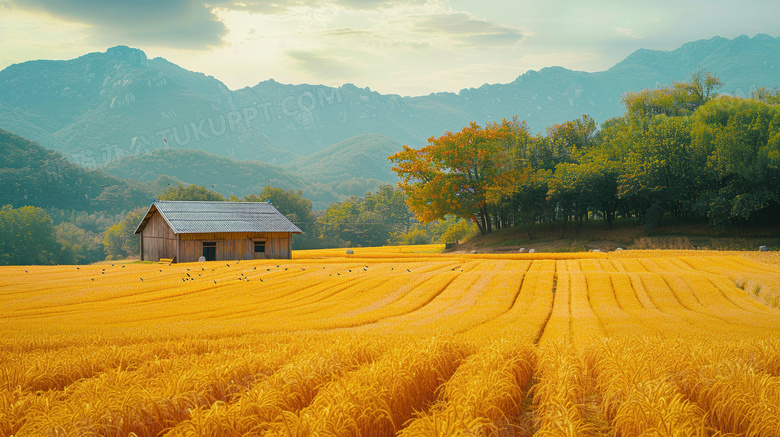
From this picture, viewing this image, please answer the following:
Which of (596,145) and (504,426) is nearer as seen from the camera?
(504,426)

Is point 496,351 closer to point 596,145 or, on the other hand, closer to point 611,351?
point 611,351

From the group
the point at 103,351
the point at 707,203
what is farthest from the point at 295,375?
the point at 707,203

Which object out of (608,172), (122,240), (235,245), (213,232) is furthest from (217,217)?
(122,240)

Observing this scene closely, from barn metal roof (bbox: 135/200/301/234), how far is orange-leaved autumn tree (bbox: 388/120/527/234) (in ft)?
60.9

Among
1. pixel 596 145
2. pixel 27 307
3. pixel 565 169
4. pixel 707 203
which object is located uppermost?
pixel 596 145

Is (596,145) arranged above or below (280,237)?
above

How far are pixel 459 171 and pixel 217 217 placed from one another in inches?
1123

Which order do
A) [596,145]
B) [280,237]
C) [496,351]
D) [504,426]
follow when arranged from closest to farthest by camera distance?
[504,426]
[496,351]
[280,237]
[596,145]

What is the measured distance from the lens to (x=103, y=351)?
840cm

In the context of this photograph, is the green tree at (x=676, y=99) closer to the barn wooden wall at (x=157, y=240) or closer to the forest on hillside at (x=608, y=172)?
the forest on hillside at (x=608, y=172)

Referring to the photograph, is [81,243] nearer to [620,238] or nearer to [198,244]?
[198,244]

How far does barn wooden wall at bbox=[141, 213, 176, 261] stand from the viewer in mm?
38375

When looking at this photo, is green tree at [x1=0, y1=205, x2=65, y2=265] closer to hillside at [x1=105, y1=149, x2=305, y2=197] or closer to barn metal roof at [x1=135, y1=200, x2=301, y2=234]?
barn metal roof at [x1=135, y1=200, x2=301, y2=234]

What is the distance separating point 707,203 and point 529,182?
1606 cm
